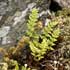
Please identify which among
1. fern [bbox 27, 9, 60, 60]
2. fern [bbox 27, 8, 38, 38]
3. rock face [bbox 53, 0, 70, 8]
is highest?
rock face [bbox 53, 0, 70, 8]

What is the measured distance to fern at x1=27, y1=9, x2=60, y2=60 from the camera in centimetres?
573

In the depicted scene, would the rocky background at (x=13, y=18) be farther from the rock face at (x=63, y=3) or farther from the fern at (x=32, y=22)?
the rock face at (x=63, y=3)

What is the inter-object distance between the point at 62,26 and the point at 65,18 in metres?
0.44

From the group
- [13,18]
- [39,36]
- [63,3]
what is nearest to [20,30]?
[13,18]

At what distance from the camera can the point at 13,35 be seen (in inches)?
241

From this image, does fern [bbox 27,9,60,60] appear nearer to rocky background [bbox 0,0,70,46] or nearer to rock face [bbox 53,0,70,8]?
rocky background [bbox 0,0,70,46]

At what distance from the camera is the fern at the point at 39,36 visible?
5.73 m

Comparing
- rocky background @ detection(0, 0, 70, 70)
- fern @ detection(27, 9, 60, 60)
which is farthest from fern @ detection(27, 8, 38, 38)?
rocky background @ detection(0, 0, 70, 70)

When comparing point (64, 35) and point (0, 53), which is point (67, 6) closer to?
point (64, 35)

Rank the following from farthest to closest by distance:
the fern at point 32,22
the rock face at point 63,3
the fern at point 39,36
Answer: the rock face at point 63,3 → the fern at point 32,22 → the fern at point 39,36

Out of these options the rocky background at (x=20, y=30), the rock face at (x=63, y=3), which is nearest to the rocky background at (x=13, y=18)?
the rocky background at (x=20, y=30)

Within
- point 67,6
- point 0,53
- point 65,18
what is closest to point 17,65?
point 0,53

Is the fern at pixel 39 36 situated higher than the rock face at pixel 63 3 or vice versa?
the rock face at pixel 63 3

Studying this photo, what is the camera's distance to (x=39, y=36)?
625 cm
